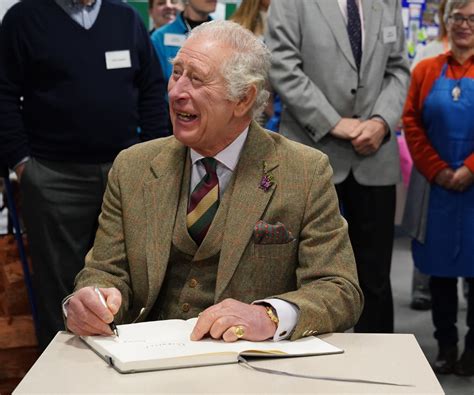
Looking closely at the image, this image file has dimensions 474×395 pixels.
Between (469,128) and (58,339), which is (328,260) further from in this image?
(469,128)

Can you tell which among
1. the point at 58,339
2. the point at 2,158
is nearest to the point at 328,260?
the point at 58,339

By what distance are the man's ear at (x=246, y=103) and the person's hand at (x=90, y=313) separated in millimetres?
634

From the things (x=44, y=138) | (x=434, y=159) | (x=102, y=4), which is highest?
(x=102, y=4)

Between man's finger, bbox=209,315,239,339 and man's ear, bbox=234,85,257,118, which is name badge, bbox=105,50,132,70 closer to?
man's ear, bbox=234,85,257,118

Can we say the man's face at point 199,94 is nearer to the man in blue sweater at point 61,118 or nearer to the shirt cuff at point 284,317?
the shirt cuff at point 284,317

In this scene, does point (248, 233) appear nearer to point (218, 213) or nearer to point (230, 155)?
point (218, 213)

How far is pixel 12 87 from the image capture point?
3.67m

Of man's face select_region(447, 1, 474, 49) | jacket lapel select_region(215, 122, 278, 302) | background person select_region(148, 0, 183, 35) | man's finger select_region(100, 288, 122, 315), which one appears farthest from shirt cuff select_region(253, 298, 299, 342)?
background person select_region(148, 0, 183, 35)

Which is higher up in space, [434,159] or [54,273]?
[434,159]

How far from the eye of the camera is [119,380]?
1.75 metres

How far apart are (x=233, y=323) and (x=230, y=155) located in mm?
601

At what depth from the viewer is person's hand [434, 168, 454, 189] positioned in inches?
163

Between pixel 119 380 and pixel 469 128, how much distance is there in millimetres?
2784

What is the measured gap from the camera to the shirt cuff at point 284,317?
6.61 ft
